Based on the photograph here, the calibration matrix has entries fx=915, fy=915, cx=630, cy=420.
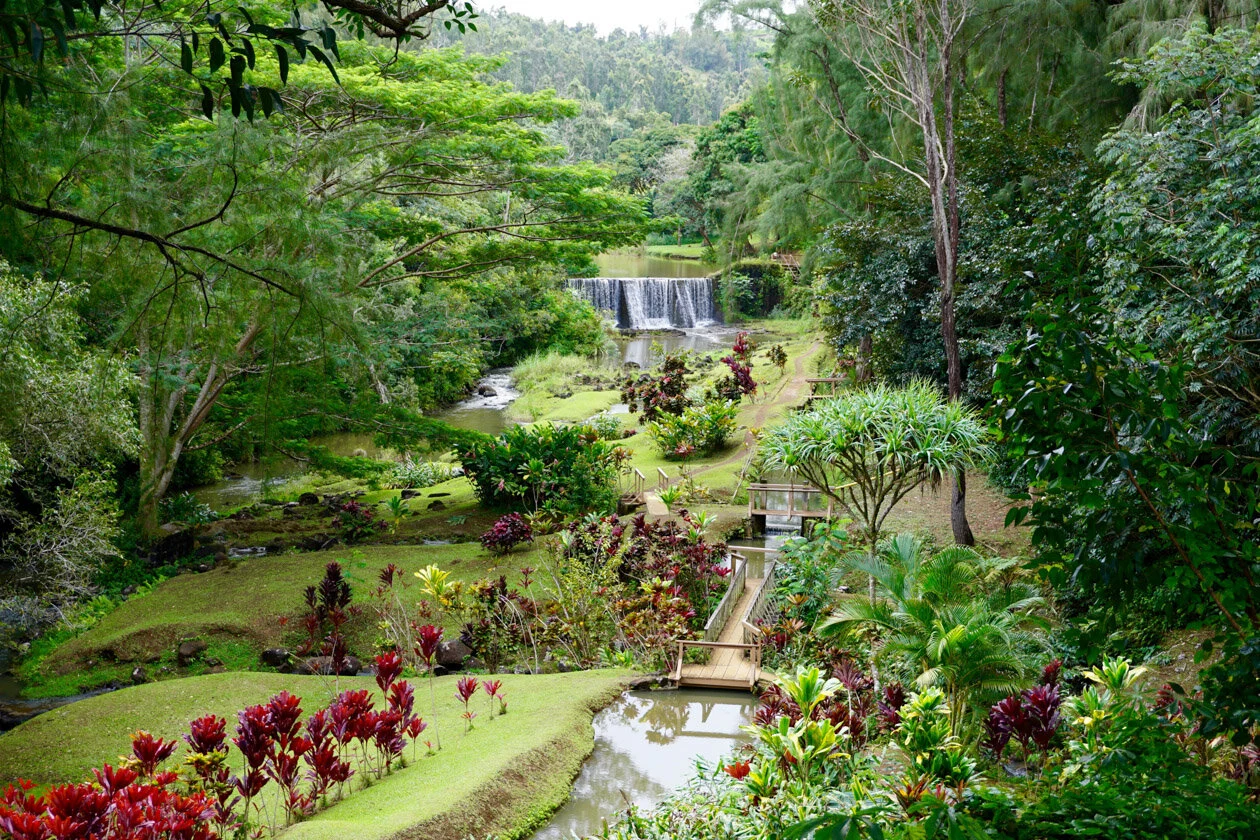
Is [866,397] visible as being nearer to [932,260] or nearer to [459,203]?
[932,260]

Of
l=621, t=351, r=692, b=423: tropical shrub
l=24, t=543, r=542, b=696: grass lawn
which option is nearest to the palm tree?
l=24, t=543, r=542, b=696: grass lawn

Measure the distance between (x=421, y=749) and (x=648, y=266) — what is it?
3813cm

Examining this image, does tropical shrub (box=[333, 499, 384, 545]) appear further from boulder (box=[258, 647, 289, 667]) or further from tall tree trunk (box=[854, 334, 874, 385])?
tall tree trunk (box=[854, 334, 874, 385])

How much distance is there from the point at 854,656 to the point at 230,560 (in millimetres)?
7742

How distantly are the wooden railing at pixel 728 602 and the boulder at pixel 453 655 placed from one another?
7.11ft

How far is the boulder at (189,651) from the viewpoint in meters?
8.27

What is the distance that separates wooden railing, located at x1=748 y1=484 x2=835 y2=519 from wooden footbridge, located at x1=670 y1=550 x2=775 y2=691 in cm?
256

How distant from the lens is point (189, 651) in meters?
8.33

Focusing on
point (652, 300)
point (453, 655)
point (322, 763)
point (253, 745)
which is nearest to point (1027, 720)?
point (322, 763)

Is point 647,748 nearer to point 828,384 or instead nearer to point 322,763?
point 322,763

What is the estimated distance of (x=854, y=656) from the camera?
23.3 feet

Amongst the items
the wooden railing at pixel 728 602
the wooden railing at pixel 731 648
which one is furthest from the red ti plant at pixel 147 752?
the wooden railing at pixel 728 602

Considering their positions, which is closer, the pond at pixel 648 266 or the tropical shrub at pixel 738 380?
the tropical shrub at pixel 738 380

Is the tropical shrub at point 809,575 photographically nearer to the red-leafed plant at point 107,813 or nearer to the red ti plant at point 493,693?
the red ti plant at point 493,693
